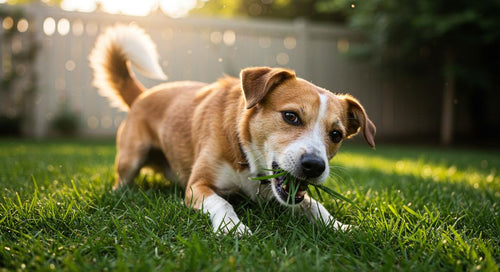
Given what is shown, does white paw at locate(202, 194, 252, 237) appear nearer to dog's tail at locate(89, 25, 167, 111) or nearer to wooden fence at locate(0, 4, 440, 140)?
dog's tail at locate(89, 25, 167, 111)

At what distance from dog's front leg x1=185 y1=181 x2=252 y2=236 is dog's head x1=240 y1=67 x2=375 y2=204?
30cm

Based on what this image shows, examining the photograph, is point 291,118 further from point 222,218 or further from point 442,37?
point 442,37

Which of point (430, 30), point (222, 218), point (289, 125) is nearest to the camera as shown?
point (222, 218)

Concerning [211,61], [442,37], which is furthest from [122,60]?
[442,37]

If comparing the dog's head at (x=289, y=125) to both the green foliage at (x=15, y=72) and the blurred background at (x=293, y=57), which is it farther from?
the green foliage at (x=15, y=72)

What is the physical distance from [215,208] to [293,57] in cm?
700

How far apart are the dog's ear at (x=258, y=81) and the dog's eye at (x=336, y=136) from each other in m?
0.46

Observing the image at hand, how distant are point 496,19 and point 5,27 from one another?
29.5ft

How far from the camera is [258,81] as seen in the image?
7.97ft

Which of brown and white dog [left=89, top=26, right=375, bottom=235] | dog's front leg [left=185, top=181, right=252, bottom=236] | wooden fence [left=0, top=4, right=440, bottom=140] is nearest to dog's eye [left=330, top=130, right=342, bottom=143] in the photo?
brown and white dog [left=89, top=26, right=375, bottom=235]

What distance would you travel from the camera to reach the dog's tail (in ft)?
12.3

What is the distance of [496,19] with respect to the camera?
7059mm

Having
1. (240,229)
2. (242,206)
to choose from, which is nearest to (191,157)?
(242,206)

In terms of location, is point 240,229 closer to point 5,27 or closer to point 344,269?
point 344,269
